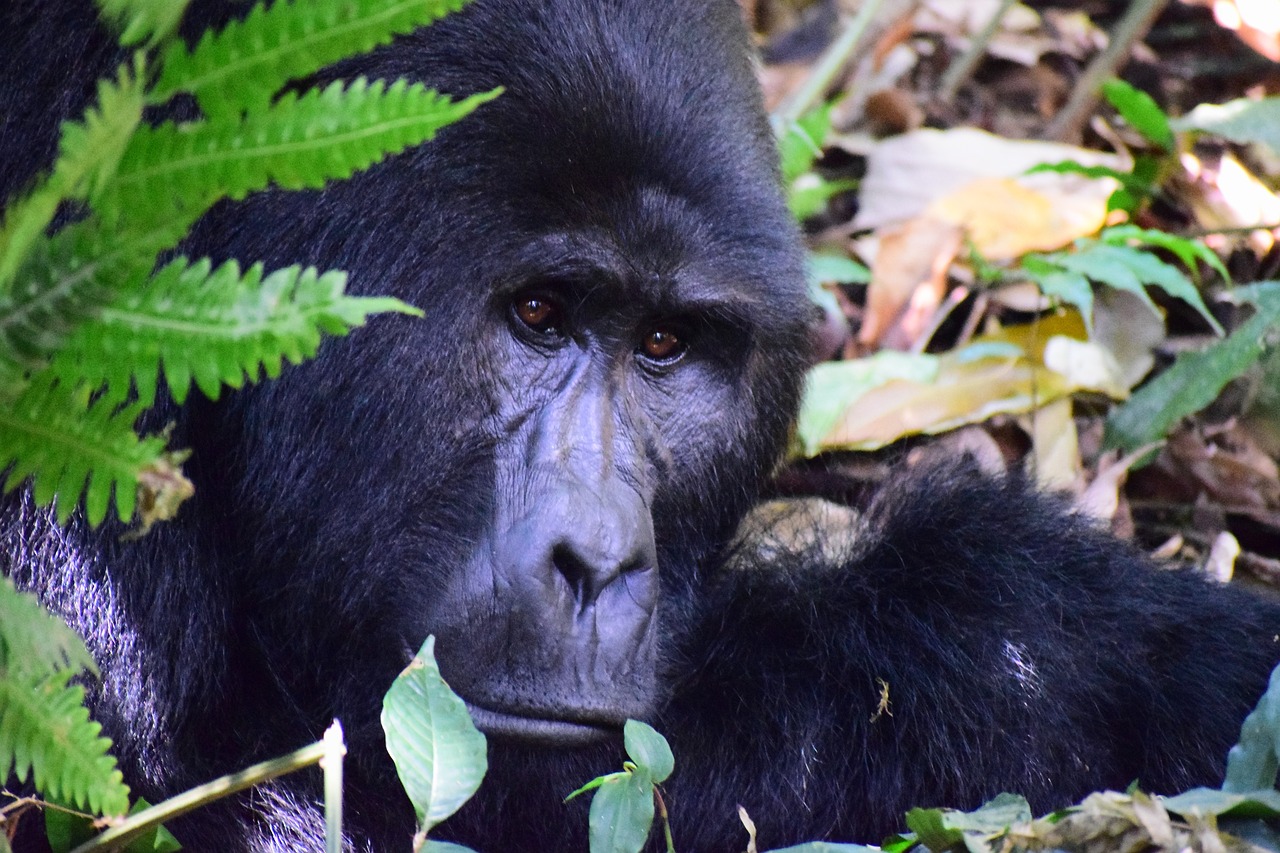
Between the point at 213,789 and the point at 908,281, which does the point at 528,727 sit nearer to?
the point at 213,789

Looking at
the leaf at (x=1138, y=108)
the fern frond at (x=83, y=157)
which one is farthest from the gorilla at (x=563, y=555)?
the leaf at (x=1138, y=108)

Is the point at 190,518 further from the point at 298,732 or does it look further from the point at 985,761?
the point at 985,761

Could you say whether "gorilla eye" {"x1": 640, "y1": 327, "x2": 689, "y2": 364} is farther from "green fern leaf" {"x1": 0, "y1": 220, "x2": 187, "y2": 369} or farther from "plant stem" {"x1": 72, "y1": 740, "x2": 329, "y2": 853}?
"green fern leaf" {"x1": 0, "y1": 220, "x2": 187, "y2": 369}

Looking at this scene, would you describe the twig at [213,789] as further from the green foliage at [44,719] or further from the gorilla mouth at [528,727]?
the gorilla mouth at [528,727]

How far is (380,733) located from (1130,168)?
4260 millimetres

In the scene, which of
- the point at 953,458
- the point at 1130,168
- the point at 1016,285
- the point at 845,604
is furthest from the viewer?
the point at 1130,168

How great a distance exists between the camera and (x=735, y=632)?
11.8 ft

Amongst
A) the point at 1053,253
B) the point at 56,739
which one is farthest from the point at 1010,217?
the point at 56,739

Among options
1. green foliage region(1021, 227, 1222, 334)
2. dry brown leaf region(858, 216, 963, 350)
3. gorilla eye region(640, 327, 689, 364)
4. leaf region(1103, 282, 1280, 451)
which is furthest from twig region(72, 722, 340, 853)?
dry brown leaf region(858, 216, 963, 350)

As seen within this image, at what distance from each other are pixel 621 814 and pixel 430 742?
374 mm

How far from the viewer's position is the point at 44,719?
72.4 inches

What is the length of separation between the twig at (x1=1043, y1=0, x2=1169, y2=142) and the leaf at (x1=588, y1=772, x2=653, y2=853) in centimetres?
492

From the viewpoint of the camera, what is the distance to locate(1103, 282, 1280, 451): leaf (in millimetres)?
4332

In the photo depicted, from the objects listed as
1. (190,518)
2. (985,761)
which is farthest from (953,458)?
(190,518)
